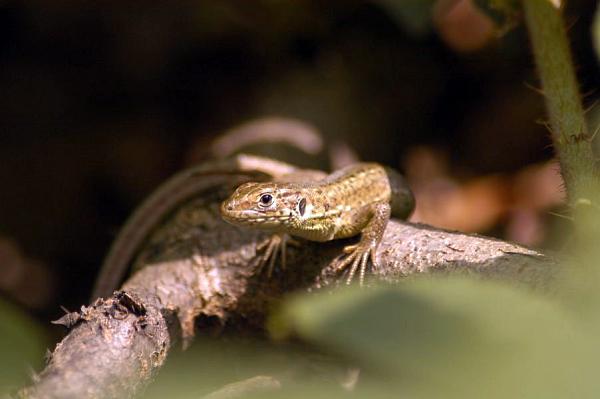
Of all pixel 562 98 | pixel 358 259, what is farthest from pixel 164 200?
pixel 562 98

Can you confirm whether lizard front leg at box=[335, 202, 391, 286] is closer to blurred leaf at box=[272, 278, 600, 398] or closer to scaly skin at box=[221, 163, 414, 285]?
scaly skin at box=[221, 163, 414, 285]

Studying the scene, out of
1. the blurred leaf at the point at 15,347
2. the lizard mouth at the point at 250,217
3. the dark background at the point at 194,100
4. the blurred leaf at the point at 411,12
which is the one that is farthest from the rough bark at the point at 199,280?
the dark background at the point at 194,100

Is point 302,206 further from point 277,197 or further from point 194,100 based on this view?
point 194,100

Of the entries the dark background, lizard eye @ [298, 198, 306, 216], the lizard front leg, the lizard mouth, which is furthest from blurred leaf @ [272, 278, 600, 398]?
the dark background

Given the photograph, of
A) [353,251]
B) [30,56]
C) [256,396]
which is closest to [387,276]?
[353,251]

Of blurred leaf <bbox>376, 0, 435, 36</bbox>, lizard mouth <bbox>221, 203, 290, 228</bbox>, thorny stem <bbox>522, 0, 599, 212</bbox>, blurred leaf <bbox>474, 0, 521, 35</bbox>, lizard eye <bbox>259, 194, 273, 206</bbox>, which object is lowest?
lizard mouth <bbox>221, 203, 290, 228</bbox>

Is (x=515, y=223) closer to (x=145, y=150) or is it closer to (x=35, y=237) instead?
(x=145, y=150)

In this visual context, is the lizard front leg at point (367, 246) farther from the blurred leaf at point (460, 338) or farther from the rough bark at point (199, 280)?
the blurred leaf at point (460, 338)
